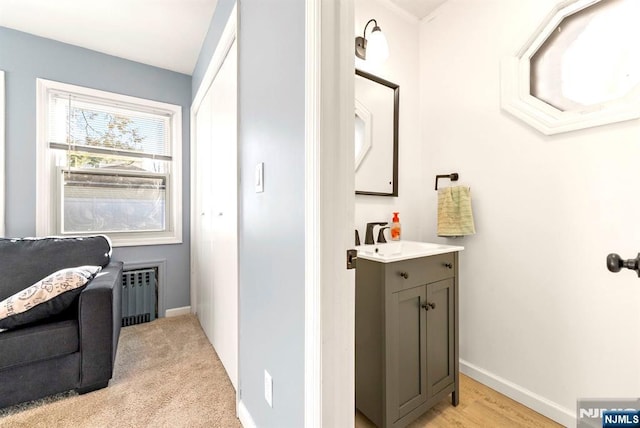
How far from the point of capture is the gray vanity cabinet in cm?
125

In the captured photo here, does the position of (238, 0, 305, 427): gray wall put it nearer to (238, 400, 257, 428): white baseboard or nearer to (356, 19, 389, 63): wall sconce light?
(238, 400, 257, 428): white baseboard

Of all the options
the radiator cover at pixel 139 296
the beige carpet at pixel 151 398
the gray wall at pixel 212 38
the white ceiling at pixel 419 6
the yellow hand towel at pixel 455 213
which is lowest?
the beige carpet at pixel 151 398

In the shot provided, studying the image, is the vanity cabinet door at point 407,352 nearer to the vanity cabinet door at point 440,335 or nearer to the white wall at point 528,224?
the vanity cabinet door at point 440,335

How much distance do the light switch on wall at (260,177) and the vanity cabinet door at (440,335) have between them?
3.20 ft

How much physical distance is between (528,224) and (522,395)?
98 cm

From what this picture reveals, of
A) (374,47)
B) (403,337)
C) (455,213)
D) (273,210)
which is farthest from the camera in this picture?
(455,213)

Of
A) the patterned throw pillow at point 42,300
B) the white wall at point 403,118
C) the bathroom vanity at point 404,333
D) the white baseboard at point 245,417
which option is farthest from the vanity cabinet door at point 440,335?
the patterned throw pillow at point 42,300

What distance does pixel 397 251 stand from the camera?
5.45 ft

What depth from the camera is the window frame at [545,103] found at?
1270 mm

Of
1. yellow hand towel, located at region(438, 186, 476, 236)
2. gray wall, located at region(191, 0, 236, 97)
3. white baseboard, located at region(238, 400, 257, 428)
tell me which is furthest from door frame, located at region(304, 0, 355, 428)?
yellow hand towel, located at region(438, 186, 476, 236)

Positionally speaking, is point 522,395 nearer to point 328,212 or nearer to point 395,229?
point 395,229

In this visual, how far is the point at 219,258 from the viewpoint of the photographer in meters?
1.93

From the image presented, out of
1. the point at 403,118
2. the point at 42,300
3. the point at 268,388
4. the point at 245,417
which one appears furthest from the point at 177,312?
the point at 403,118

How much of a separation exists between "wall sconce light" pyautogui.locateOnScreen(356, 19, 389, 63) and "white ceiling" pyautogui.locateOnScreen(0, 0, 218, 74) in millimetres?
1092
